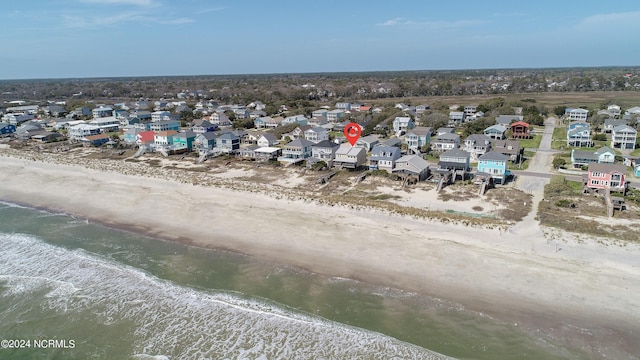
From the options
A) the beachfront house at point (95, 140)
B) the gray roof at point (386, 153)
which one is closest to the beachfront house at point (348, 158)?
the gray roof at point (386, 153)

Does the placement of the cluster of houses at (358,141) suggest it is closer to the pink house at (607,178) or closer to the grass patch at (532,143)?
the pink house at (607,178)

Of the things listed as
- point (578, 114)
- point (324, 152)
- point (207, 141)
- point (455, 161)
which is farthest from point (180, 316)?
point (578, 114)

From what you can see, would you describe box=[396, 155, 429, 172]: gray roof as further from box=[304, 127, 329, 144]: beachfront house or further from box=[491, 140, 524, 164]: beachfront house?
box=[304, 127, 329, 144]: beachfront house

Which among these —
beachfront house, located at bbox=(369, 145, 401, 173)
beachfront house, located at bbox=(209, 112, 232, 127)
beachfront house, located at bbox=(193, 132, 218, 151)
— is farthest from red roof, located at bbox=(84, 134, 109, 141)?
beachfront house, located at bbox=(369, 145, 401, 173)

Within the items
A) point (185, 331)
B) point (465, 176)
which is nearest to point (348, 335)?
point (185, 331)

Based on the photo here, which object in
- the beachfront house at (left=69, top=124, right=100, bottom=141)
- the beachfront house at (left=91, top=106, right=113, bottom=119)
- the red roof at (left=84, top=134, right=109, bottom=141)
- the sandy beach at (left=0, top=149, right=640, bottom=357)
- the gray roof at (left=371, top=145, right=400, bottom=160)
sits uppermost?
the beachfront house at (left=91, top=106, right=113, bottom=119)

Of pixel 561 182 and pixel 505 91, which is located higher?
pixel 505 91

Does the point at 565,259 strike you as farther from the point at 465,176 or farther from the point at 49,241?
the point at 49,241

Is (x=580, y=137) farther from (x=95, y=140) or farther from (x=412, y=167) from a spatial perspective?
(x=95, y=140)
